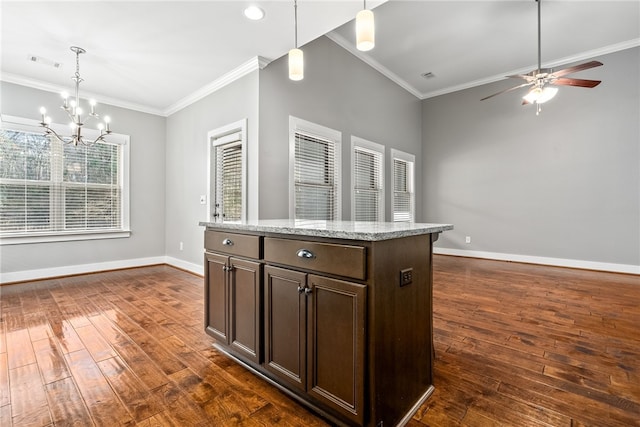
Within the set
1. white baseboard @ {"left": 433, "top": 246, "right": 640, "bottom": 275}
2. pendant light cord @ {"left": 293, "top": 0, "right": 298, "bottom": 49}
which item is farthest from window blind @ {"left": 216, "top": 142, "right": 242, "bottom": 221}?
white baseboard @ {"left": 433, "top": 246, "right": 640, "bottom": 275}

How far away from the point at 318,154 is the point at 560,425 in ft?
11.9

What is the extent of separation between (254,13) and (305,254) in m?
2.48

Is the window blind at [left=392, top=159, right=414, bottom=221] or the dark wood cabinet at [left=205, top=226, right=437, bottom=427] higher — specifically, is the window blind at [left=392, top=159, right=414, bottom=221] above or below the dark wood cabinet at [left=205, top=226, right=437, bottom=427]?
above

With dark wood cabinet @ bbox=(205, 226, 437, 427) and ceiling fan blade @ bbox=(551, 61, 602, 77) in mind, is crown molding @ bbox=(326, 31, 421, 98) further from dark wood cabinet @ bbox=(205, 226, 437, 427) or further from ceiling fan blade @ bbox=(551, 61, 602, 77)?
dark wood cabinet @ bbox=(205, 226, 437, 427)

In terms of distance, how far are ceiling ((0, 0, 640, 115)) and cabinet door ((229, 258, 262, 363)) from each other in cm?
232

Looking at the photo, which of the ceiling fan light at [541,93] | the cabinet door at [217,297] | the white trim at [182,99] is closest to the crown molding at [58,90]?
the white trim at [182,99]

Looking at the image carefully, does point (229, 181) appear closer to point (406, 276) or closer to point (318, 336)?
point (318, 336)

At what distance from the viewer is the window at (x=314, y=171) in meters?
3.90

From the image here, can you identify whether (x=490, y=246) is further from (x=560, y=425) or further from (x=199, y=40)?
(x=199, y=40)

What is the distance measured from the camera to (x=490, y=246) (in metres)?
5.73

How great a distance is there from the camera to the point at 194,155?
4609mm

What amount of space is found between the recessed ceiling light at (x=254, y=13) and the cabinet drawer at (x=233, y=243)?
2.05m

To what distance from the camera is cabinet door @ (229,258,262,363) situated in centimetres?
171

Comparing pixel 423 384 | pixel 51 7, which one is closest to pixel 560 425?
pixel 423 384
